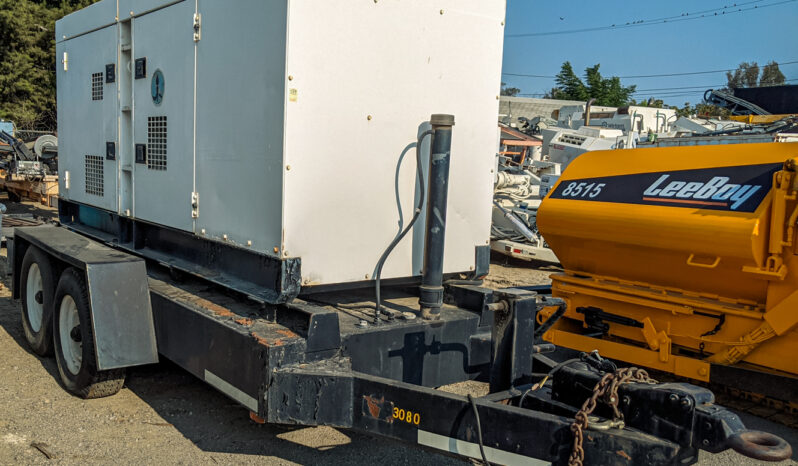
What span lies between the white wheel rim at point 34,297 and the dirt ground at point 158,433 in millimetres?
669

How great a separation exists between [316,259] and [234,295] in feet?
2.78

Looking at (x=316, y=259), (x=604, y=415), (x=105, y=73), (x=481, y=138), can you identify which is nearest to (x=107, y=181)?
(x=105, y=73)

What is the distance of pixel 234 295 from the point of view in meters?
4.36

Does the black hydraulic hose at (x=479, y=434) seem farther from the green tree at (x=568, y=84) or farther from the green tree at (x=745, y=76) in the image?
the green tree at (x=745, y=76)

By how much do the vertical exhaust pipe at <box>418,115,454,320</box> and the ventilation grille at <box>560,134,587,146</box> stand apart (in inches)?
482

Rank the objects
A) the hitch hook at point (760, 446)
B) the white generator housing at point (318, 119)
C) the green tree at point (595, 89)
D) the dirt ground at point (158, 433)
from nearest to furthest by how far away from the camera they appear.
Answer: the hitch hook at point (760, 446) < the white generator housing at point (318, 119) < the dirt ground at point (158, 433) < the green tree at point (595, 89)

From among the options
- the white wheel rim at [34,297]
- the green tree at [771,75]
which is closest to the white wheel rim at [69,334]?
the white wheel rim at [34,297]

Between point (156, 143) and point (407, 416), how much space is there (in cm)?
302

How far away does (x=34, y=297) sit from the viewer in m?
6.02

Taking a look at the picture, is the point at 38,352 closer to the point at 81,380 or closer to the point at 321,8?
the point at 81,380

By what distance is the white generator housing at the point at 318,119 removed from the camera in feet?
12.0

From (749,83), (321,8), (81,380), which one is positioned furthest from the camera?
(749,83)

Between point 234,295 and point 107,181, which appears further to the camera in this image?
point 107,181

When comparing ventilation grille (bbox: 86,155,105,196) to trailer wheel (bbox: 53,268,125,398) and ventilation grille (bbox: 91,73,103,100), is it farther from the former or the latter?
trailer wheel (bbox: 53,268,125,398)
